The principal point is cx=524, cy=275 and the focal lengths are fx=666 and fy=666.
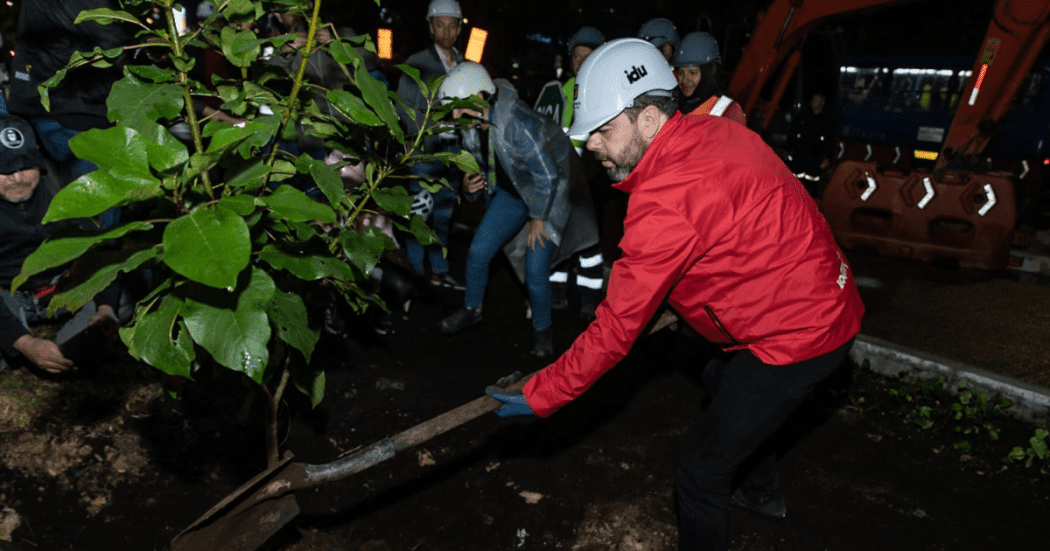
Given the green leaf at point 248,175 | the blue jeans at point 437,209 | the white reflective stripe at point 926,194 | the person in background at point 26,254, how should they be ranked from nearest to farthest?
the green leaf at point 248,175 → the person in background at point 26,254 → the blue jeans at point 437,209 → the white reflective stripe at point 926,194

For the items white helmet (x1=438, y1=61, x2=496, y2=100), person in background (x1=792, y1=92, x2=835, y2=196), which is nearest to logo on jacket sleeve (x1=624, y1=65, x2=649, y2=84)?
white helmet (x1=438, y1=61, x2=496, y2=100)

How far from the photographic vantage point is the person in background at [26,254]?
345cm

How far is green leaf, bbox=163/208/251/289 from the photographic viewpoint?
1.13 metres

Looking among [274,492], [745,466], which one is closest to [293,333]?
[274,492]

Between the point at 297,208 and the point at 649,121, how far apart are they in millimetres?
1245

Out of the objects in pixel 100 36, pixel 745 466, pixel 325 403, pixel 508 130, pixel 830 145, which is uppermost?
pixel 100 36

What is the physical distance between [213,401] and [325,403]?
23.6 inches

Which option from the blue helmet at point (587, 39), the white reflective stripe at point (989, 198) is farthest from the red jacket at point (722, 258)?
the white reflective stripe at point (989, 198)

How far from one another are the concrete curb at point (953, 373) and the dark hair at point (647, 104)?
2592mm

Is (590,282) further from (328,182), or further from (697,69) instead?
(328,182)

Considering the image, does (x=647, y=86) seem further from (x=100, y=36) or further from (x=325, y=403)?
(x=100, y=36)

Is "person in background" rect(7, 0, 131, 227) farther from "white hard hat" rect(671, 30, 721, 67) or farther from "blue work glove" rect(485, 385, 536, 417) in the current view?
"white hard hat" rect(671, 30, 721, 67)

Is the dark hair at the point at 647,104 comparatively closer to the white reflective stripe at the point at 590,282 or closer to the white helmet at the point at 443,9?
the white reflective stripe at the point at 590,282

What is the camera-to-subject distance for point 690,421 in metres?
3.89
